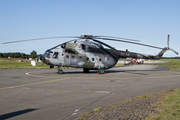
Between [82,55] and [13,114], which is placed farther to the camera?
[82,55]

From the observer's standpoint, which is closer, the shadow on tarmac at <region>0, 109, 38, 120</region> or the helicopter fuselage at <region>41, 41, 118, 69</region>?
the shadow on tarmac at <region>0, 109, 38, 120</region>

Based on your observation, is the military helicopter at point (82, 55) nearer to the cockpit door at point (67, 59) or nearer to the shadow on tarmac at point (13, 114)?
the cockpit door at point (67, 59)

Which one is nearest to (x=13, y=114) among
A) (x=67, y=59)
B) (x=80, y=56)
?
(x=67, y=59)

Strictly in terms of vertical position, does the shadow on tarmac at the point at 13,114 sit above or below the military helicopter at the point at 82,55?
below

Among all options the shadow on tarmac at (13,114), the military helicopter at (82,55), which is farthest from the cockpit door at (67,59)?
the shadow on tarmac at (13,114)

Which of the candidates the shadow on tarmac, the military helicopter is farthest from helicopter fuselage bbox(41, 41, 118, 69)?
the shadow on tarmac

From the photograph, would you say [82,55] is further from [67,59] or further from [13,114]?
[13,114]

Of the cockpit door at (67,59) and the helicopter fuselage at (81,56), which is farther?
the cockpit door at (67,59)

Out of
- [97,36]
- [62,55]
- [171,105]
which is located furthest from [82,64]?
[171,105]

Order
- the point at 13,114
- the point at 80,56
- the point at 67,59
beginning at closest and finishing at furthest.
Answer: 1. the point at 13,114
2. the point at 67,59
3. the point at 80,56

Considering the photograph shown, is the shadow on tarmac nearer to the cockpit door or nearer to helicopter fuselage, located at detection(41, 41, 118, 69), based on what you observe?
helicopter fuselage, located at detection(41, 41, 118, 69)

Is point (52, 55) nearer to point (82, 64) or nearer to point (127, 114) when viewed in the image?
point (82, 64)

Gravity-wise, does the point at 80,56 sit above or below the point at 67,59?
above

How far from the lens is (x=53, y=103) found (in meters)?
7.93
